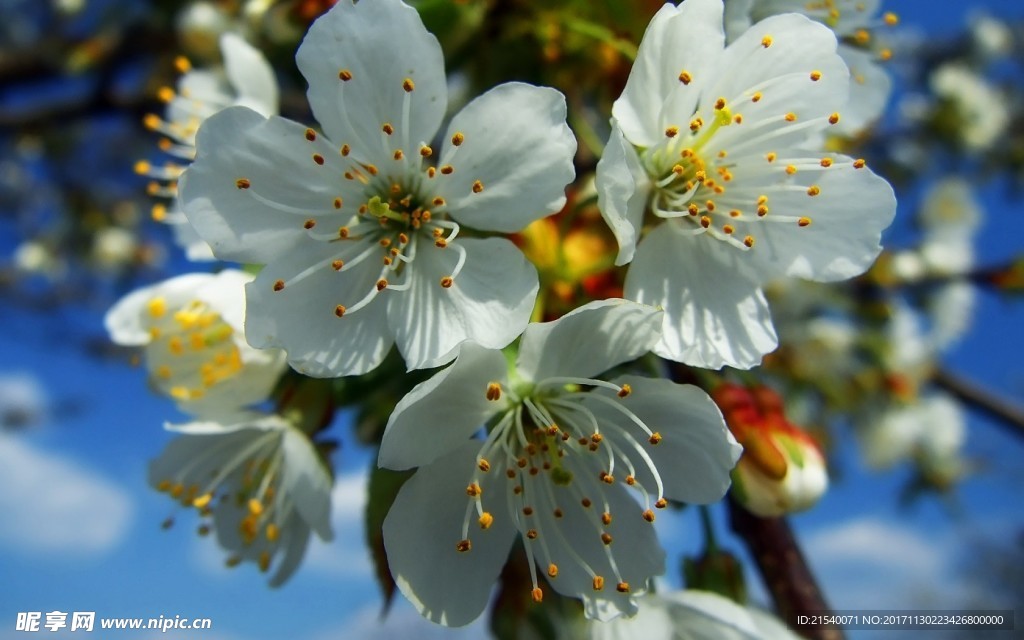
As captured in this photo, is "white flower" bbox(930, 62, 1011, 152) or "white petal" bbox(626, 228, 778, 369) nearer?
"white petal" bbox(626, 228, 778, 369)

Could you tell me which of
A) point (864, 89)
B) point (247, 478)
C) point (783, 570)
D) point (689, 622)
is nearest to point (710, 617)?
point (689, 622)

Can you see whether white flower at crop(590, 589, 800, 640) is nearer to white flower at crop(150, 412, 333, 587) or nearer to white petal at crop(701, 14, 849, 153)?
white flower at crop(150, 412, 333, 587)

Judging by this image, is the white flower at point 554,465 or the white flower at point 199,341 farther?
the white flower at point 199,341

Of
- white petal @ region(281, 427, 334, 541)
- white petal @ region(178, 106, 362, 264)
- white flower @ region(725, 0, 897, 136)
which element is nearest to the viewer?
white petal @ region(178, 106, 362, 264)

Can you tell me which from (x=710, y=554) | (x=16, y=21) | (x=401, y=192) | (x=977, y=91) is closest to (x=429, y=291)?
(x=401, y=192)

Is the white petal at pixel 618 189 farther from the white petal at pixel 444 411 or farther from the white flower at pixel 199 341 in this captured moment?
the white flower at pixel 199 341

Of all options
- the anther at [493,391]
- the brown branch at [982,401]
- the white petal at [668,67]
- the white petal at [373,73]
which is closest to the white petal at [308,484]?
the anther at [493,391]

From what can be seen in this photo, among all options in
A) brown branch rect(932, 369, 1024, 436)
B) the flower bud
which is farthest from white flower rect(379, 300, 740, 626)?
brown branch rect(932, 369, 1024, 436)
